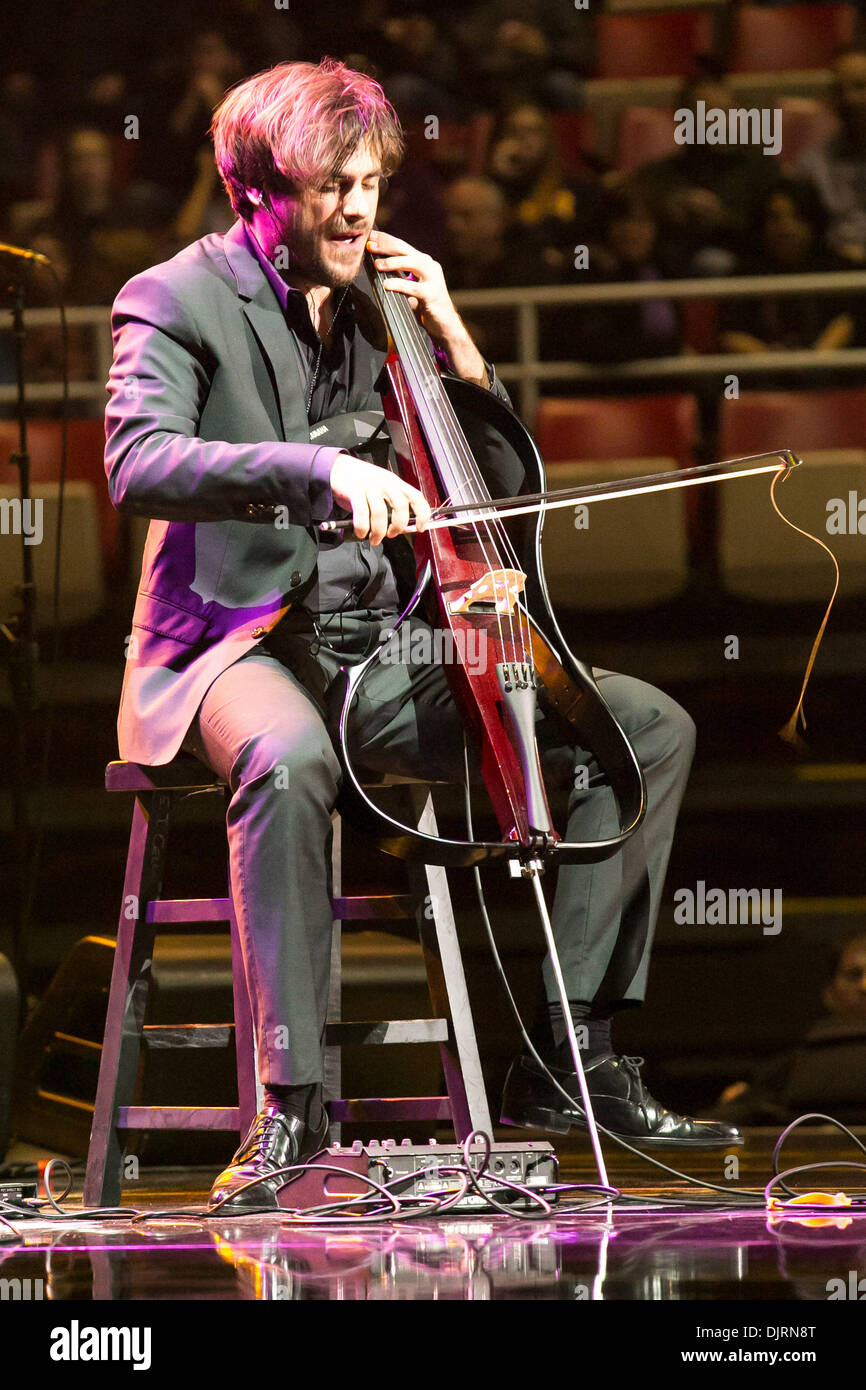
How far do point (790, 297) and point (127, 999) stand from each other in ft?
6.59

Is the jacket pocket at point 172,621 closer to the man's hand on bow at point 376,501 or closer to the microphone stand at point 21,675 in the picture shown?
the man's hand on bow at point 376,501

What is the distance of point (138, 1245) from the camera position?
157cm

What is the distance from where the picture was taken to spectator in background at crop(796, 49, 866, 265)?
10.7 ft

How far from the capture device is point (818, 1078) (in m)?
2.70

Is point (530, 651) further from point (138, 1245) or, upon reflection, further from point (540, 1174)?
point (138, 1245)

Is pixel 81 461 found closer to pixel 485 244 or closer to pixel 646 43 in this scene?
pixel 485 244

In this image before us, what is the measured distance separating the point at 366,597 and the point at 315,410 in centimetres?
28

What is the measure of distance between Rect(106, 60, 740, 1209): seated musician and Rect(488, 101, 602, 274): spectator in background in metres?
1.00

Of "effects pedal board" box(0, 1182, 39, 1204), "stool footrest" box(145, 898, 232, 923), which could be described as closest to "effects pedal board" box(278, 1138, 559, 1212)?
"stool footrest" box(145, 898, 232, 923)

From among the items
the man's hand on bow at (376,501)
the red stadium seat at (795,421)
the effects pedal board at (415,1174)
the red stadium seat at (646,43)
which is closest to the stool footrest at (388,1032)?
the effects pedal board at (415,1174)

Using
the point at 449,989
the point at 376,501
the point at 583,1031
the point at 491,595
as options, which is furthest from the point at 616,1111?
the point at 376,501

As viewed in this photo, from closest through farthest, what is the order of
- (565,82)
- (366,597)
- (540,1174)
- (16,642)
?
(540,1174)
(366,597)
(16,642)
(565,82)

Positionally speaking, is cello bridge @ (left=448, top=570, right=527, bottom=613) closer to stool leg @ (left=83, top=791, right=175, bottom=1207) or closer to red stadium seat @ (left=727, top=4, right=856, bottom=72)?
stool leg @ (left=83, top=791, right=175, bottom=1207)
